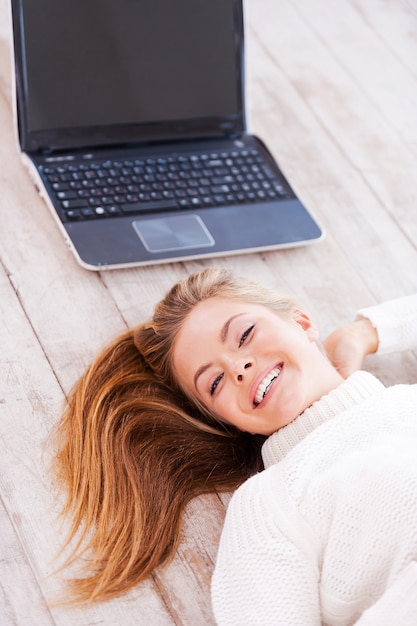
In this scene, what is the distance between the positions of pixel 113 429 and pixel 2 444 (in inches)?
6.6

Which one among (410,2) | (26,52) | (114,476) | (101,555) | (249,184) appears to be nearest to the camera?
(101,555)

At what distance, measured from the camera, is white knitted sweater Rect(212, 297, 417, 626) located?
119 cm

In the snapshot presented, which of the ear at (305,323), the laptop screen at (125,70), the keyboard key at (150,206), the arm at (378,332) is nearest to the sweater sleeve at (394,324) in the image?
the arm at (378,332)

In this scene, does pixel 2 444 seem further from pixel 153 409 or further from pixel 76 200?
pixel 76 200

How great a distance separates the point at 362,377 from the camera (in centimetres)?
144

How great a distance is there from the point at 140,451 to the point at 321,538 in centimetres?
33

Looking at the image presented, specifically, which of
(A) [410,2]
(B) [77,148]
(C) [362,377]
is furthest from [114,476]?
(A) [410,2]

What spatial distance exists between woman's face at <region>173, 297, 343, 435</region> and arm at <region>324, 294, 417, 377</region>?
0.13 m

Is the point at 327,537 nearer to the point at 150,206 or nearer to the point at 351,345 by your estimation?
the point at 351,345

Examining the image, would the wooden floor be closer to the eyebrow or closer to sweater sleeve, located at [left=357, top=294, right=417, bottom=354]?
sweater sleeve, located at [left=357, top=294, right=417, bottom=354]

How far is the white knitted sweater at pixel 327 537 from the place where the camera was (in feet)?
3.89

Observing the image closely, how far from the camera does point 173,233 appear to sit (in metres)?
1.75

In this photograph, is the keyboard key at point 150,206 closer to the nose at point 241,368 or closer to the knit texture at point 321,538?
the nose at point 241,368

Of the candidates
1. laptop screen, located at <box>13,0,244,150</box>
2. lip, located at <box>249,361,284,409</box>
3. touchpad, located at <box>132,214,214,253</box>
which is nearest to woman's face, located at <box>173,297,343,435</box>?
lip, located at <box>249,361,284,409</box>
